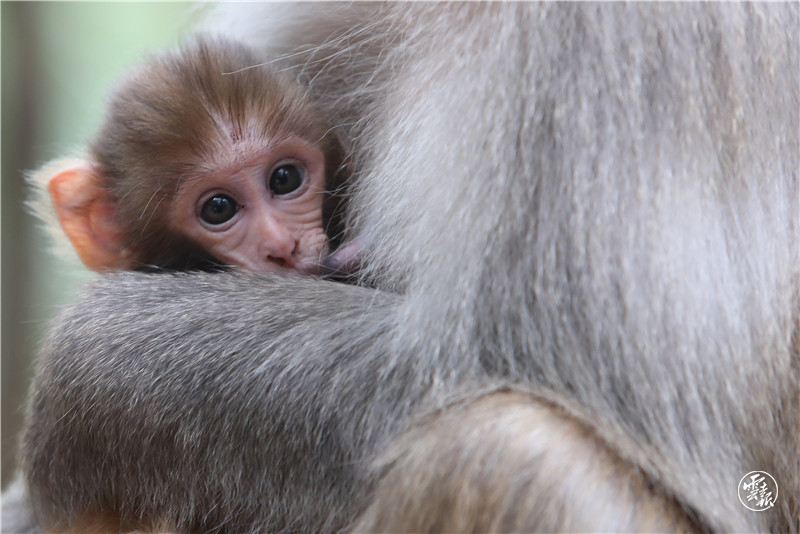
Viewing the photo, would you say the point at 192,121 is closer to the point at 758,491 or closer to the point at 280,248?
the point at 280,248

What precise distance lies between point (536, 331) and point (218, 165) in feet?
2.97

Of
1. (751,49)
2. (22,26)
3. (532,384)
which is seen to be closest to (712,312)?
(532,384)

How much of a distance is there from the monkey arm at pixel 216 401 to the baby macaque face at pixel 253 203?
31 cm

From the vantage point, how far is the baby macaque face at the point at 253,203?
1.76 m

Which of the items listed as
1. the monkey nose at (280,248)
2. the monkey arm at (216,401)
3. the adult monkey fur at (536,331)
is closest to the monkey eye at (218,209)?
the monkey nose at (280,248)

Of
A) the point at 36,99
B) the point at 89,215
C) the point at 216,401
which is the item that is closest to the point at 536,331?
the point at 216,401

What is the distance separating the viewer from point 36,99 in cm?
344

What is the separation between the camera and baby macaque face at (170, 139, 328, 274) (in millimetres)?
Answer: 1758

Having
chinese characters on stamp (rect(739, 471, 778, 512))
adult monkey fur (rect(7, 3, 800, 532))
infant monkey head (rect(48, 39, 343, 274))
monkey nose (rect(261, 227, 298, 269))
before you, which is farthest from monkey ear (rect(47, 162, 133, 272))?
chinese characters on stamp (rect(739, 471, 778, 512))

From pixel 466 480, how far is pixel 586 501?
143mm

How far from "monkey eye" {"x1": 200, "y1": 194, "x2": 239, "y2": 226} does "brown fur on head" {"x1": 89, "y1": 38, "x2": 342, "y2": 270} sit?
0.07m

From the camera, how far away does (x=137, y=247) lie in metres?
1.83

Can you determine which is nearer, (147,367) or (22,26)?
(147,367)

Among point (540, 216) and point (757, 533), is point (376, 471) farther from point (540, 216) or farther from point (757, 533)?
point (757, 533)
